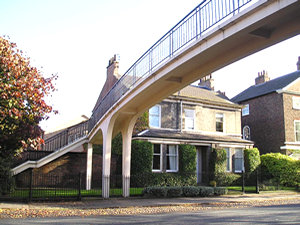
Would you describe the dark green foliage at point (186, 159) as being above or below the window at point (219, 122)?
below

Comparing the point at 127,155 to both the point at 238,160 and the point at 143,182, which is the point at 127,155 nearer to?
the point at 143,182

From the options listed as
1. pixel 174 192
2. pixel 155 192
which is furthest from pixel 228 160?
pixel 155 192

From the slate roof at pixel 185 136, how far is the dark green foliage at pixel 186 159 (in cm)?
74

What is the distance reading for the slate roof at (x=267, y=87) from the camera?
29.4 metres

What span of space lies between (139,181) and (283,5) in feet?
53.8

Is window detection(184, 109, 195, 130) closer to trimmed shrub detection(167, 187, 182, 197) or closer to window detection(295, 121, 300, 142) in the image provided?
trimmed shrub detection(167, 187, 182, 197)

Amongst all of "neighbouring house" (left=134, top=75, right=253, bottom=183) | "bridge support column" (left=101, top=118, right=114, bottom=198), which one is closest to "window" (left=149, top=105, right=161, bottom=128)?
"neighbouring house" (left=134, top=75, right=253, bottom=183)

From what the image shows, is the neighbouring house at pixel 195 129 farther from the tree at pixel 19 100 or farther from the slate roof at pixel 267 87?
the tree at pixel 19 100

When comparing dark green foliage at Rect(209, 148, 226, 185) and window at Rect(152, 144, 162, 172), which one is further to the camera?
dark green foliage at Rect(209, 148, 226, 185)

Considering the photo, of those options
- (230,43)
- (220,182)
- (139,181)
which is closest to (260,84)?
(220,182)

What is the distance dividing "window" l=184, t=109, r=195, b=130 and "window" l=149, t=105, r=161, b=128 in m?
2.48

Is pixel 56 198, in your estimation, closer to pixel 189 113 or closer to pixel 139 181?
pixel 139 181

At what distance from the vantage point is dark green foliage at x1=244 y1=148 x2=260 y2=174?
25312 mm

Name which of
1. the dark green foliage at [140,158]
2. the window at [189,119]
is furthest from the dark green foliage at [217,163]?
the dark green foliage at [140,158]
